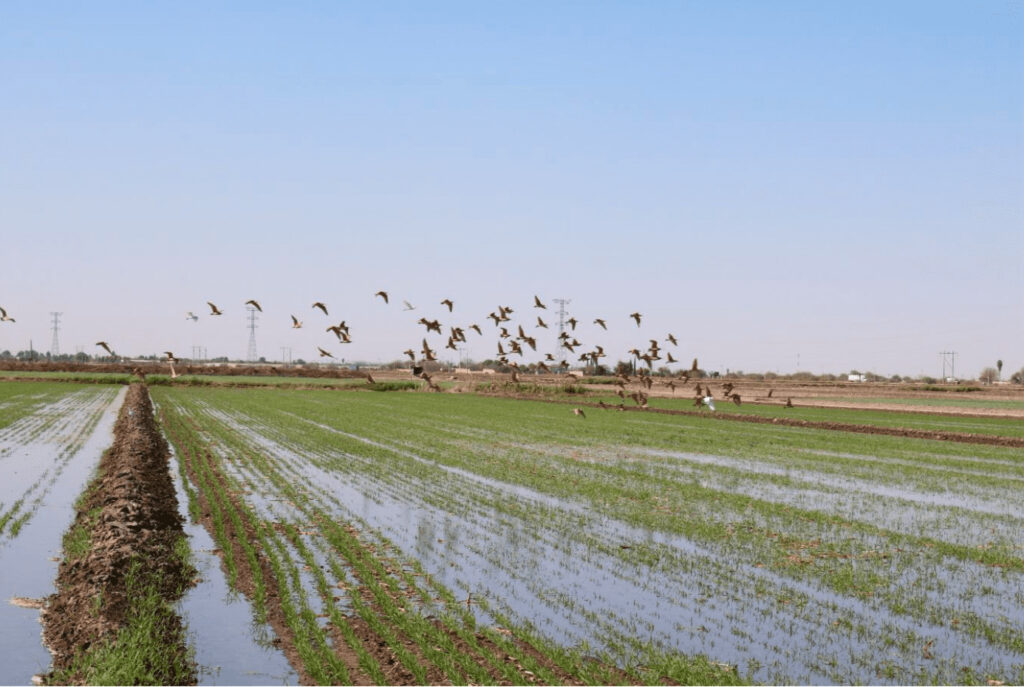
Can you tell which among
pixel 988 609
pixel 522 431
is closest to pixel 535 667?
pixel 988 609

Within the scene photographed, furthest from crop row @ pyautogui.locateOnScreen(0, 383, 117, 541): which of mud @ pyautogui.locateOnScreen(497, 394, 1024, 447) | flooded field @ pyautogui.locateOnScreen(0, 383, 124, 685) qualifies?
mud @ pyautogui.locateOnScreen(497, 394, 1024, 447)

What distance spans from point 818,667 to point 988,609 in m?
3.85

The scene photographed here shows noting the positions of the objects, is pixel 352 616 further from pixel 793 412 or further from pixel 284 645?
pixel 793 412

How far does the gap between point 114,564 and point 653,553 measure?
7.75m

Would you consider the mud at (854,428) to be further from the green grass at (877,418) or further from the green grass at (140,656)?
the green grass at (140,656)

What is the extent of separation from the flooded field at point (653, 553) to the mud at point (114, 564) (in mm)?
1132

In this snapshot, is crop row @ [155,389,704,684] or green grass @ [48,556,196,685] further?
crop row @ [155,389,704,684]

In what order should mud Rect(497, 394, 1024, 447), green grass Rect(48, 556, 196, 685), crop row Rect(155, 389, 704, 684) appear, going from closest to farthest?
green grass Rect(48, 556, 196, 685) < crop row Rect(155, 389, 704, 684) < mud Rect(497, 394, 1024, 447)

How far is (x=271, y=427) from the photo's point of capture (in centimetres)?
3994

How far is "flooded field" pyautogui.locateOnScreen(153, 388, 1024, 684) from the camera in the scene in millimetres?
9758

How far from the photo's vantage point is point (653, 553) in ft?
46.9

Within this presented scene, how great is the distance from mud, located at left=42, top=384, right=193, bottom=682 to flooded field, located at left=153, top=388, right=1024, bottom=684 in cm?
113

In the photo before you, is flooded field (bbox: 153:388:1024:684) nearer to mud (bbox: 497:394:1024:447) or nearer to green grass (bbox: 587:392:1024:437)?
mud (bbox: 497:394:1024:447)

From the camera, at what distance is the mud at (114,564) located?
9.68m
